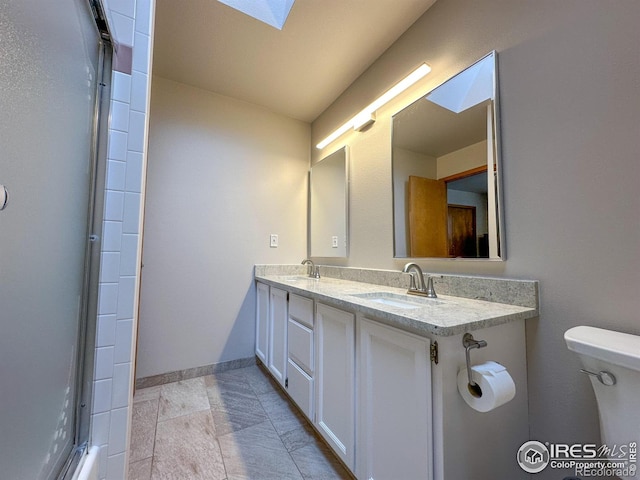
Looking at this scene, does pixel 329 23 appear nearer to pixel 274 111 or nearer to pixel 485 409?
pixel 274 111

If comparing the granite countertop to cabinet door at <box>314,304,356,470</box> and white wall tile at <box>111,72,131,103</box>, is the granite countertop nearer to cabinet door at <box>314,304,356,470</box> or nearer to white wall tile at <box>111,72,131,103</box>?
cabinet door at <box>314,304,356,470</box>

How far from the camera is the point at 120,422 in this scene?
0.83m

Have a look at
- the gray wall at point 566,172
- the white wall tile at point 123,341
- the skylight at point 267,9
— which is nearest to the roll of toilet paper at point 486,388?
the gray wall at point 566,172

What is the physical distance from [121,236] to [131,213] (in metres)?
0.08

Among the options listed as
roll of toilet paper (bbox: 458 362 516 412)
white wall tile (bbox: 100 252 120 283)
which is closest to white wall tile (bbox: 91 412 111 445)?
white wall tile (bbox: 100 252 120 283)

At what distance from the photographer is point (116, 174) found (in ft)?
2.81

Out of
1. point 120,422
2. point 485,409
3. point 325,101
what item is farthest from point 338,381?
point 325,101

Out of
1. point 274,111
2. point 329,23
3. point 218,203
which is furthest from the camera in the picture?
point 274,111

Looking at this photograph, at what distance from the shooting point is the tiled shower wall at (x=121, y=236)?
818 mm

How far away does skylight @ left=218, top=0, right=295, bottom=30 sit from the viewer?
1.53 metres

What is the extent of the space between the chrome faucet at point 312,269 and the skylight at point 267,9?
1.73m

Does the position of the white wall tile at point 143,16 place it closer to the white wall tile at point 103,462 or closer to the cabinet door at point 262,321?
the white wall tile at point 103,462

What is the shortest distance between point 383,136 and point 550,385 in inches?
61.1

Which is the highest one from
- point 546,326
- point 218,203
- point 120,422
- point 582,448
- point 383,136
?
point 383,136
